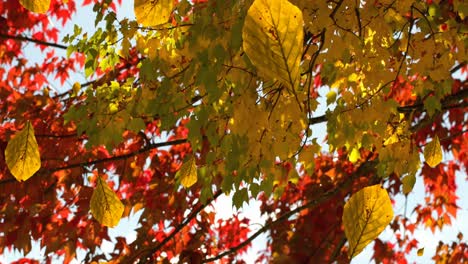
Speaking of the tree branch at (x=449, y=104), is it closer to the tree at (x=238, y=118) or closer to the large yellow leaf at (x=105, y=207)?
the tree at (x=238, y=118)

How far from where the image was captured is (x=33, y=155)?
0.79 m

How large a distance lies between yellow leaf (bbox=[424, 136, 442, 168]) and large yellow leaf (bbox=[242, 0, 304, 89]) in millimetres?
1420

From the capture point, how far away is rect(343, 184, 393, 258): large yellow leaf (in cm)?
48

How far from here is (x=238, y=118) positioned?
1882 mm

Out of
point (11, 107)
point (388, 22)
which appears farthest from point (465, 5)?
point (11, 107)

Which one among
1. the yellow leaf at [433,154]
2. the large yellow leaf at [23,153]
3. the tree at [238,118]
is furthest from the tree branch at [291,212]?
the large yellow leaf at [23,153]

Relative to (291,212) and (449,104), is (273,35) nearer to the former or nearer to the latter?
(291,212)

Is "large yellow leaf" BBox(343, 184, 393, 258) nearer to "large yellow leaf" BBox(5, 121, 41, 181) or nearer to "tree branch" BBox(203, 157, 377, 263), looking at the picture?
"large yellow leaf" BBox(5, 121, 41, 181)

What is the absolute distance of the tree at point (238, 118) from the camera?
3.22 ft

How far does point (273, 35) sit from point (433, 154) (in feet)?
4.90

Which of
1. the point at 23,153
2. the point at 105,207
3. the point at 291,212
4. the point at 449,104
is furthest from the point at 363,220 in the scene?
the point at 449,104

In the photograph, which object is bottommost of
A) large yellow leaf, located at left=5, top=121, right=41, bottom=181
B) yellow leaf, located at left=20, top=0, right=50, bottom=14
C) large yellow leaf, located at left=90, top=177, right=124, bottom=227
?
large yellow leaf, located at left=5, top=121, right=41, bottom=181

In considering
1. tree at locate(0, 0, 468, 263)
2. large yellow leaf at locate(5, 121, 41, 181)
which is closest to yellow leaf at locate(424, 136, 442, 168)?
tree at locate(0, 0, 468, 263)

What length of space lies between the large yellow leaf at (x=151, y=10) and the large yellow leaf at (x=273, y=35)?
929mm
